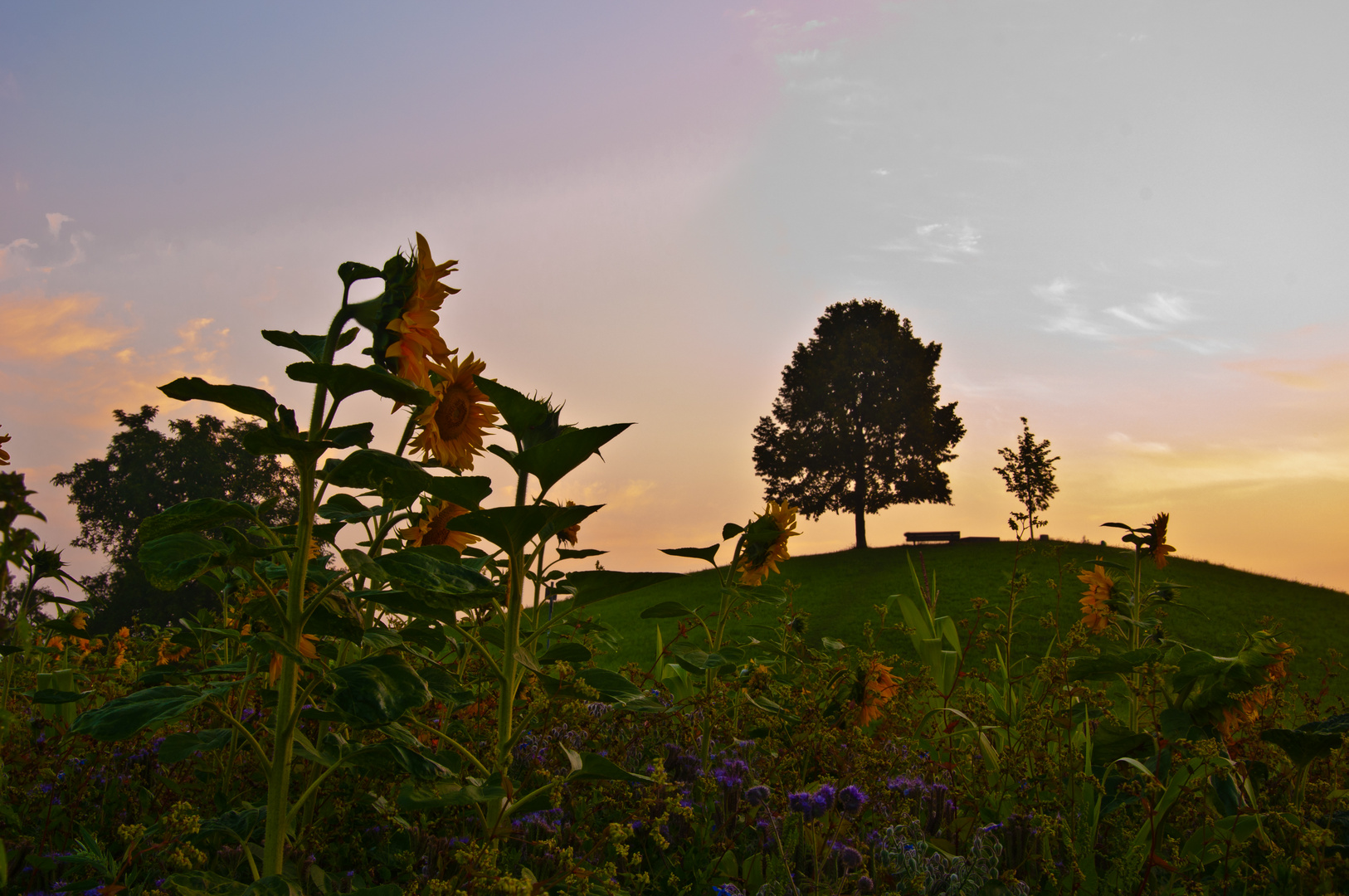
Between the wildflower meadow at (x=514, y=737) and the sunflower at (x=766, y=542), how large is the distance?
18 millimetres

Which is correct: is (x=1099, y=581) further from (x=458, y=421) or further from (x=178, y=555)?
(x=178, y=555)

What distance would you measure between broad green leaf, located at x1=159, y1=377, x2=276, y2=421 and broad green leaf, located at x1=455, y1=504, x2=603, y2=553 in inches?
17.1

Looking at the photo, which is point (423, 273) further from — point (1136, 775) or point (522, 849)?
point (1136, 775)

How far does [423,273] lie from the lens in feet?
5.82

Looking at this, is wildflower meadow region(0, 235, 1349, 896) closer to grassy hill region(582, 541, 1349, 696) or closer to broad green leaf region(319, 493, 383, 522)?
broad green leaf region(319, 493, 383, 522)

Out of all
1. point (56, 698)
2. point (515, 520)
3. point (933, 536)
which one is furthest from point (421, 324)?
point (933, 536)

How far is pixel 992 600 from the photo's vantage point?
1622cm

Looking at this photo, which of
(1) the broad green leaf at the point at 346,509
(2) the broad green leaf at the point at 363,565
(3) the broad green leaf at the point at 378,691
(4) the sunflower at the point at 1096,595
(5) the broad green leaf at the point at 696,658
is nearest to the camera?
(3) the broad green leaf at the point at 378,691

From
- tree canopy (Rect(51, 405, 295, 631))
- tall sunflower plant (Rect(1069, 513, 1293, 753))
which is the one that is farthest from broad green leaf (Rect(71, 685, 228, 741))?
tree canopy (Rect(51, 405, 295, 631))

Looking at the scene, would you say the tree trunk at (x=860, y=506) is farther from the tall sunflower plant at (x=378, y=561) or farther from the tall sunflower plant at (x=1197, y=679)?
the tall sunflower plant at (x=378, y=561)

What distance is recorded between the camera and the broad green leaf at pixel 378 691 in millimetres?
1365

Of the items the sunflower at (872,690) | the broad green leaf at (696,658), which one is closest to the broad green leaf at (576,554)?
the broad green leaf at (696,658)

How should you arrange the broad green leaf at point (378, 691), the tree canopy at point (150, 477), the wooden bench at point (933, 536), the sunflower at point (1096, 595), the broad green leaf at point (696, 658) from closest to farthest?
1. the broad green leaf at point (378, 691)
2. the broad green leaf at point (696, 658)
3. the sunflower at point (1096, 595)
4. the tree canopy at point (150, 477)
5. the wooden bench at point (933, 536)

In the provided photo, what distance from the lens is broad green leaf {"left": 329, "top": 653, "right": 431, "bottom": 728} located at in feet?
4.48
